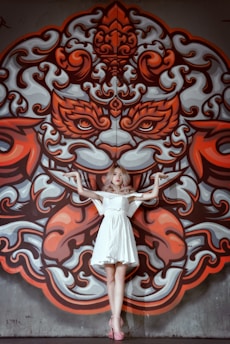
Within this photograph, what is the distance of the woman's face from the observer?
412 centimetres

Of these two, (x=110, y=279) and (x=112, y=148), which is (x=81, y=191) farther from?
(x=110, y=279)

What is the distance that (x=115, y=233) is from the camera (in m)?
3.90

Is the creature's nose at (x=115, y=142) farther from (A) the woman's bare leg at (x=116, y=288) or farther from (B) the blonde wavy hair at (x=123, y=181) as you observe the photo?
(A) the woman's bare leg at (x=116, y=288)

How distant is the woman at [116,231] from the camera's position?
12.6 feet

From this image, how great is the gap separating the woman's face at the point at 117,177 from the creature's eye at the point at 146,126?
482 millimetres

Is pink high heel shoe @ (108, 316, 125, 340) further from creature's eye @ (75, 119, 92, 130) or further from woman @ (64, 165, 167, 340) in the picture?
creature's eye @ (75, 119, 92, 130)

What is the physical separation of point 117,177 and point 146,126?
23.3 inches

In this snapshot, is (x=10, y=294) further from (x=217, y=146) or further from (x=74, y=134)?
(x=217, y=146)

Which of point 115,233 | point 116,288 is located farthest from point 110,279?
point 115,233

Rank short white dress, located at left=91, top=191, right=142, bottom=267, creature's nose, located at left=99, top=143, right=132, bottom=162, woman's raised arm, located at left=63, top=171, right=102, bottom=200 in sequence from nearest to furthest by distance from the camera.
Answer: short white dress, located at left=91, top=191, right=142, bottom=267 → woman's raised arm, located at left=63, top=171, right=102, bottom=200 → creature's nose, located at left=99, top=143, right=132, bottom=162

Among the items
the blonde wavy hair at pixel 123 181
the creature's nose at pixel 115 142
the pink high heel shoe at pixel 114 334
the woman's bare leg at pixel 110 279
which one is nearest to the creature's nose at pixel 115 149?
the creature's nose at pixel 115 142

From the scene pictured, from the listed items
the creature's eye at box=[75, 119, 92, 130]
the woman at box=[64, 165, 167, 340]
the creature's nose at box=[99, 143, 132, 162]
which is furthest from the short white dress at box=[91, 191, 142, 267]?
the creature's eye at box=[75, 119, 92, 130]

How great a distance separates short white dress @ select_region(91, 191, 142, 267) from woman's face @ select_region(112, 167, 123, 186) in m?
0.10

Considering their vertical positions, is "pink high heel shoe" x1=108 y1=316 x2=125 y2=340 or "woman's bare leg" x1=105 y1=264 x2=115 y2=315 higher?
"woman's bare leg" x1=105 y1=264 x2=115 y2=315
